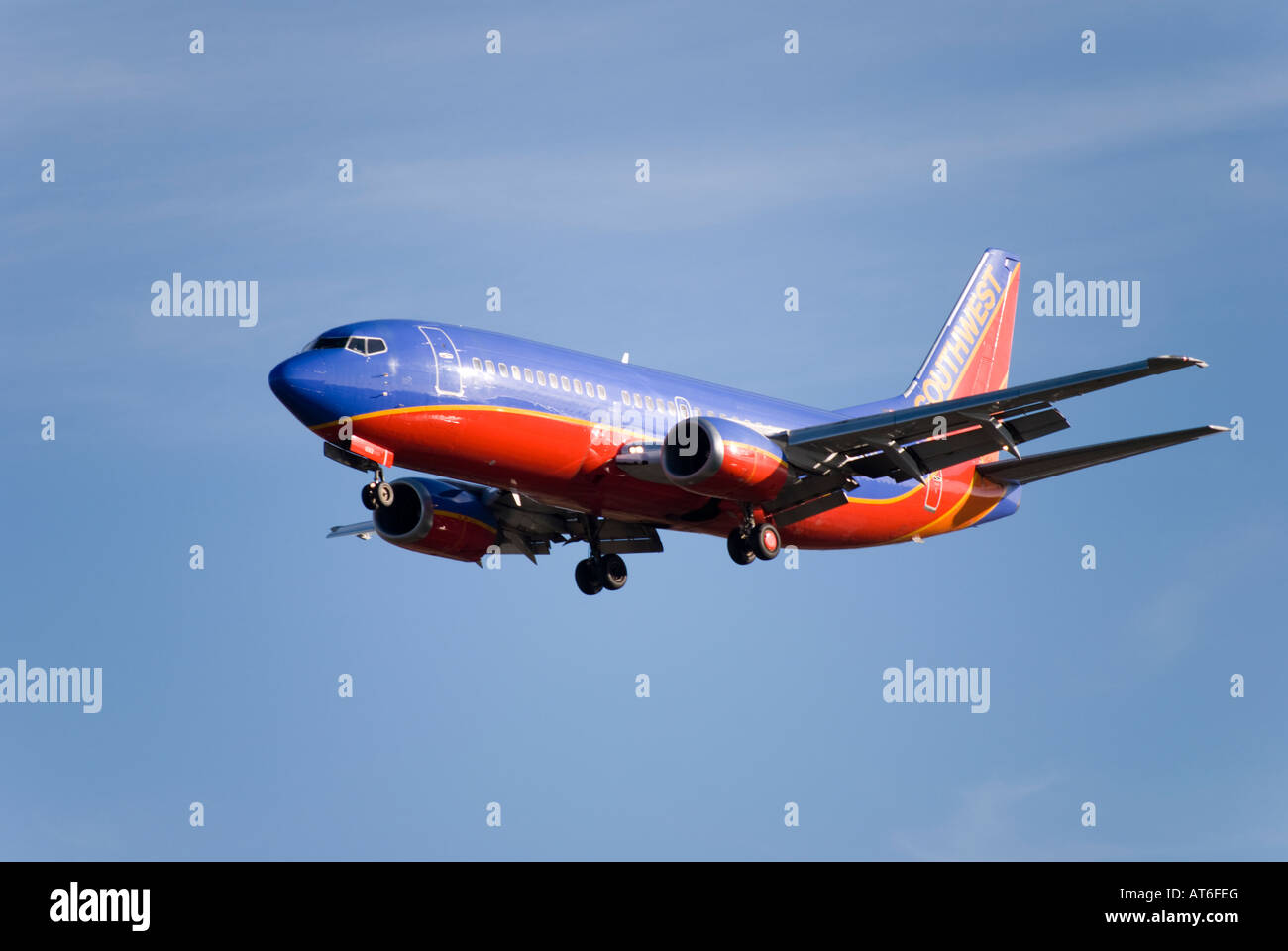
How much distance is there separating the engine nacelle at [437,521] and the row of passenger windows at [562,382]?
7439mm

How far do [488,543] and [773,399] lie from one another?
31.8 ft

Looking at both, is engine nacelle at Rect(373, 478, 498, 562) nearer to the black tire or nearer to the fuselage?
the black tire

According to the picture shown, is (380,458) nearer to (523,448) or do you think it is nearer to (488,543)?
(523,448)

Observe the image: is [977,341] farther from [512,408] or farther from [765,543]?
[512,408]

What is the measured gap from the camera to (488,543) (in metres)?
55.6

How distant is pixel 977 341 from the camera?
216ft

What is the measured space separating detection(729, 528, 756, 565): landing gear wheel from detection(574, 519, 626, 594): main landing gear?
4.99 meters

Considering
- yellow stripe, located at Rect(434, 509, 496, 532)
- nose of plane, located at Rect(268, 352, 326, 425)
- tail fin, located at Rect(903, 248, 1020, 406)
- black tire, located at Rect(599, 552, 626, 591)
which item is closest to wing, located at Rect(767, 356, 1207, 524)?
black tire, located at Rect(599, 552, 626, 591)

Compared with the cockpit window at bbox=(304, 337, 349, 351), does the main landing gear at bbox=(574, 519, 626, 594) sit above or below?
below

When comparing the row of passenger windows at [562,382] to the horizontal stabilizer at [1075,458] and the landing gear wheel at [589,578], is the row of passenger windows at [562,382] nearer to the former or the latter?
the landing gear wheel at [589,578]

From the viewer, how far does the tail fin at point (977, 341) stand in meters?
63.9

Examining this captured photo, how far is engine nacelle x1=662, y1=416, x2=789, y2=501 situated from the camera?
160 feet

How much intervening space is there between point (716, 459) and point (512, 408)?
5.64 m

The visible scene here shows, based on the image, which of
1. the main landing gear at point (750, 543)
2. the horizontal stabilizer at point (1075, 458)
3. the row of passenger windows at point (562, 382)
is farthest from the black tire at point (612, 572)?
the horizontal stabilizer at point (1075, 458)
